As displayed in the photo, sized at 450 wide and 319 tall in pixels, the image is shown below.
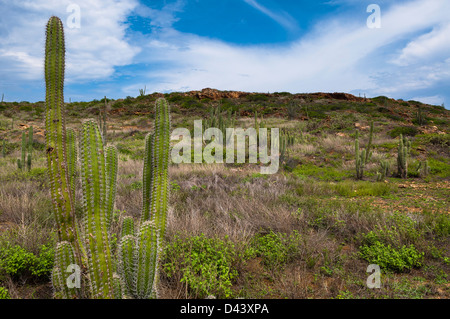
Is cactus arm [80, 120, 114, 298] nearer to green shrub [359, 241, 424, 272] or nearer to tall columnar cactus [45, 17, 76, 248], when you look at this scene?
tall columnar cactus [45, 17, 76, 248]

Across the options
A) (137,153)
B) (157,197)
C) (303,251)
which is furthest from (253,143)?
(157,197)

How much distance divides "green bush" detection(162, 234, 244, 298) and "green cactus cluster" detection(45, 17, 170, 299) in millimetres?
666

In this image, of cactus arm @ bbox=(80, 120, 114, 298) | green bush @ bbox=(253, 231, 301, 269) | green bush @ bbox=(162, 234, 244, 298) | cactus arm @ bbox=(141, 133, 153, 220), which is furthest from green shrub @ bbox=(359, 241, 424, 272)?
cactus arm @ bbox=(80, 120, 114, 298)

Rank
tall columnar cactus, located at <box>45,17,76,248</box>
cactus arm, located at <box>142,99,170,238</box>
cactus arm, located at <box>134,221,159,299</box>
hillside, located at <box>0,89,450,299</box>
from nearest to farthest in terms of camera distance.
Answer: cactus arm, located at <box>134,221,159,299</box>
tall columnar cactus, located at <box>45,17,76,248</box>
cactus arm, located at <box>142,99,170,238</box>
hillside, located at <box>0,89,450,299</box>

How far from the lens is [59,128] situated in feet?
8.61

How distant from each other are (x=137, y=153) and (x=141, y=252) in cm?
1262

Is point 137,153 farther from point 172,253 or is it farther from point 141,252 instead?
point 141,252

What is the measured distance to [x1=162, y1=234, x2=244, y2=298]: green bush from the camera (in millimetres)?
3043

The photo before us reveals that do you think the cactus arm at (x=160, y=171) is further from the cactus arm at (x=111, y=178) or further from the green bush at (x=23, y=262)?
the green bush at (x=23, y=262)

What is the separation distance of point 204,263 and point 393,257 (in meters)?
2.63

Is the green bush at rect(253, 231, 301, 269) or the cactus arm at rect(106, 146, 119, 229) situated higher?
the cactus arm at rect(106, 146, 119, 229)

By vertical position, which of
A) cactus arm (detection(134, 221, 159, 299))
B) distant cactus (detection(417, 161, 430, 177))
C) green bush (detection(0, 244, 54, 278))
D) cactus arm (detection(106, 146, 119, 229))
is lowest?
green bush (detection(0, 244, 54, 278))

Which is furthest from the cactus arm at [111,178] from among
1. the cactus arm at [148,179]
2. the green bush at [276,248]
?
the green bush at [276,248]

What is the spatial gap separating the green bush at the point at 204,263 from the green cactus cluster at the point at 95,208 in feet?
2.18
